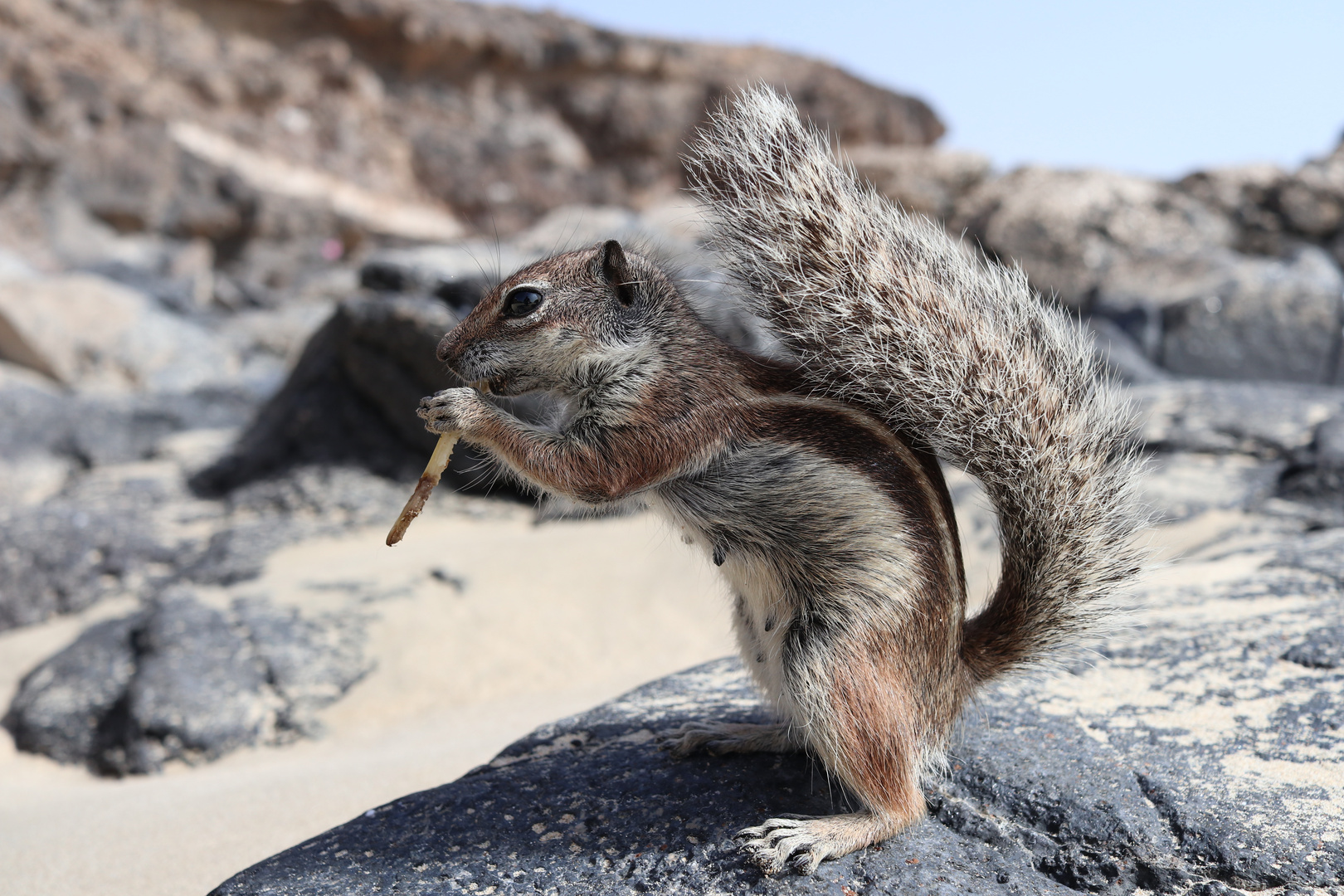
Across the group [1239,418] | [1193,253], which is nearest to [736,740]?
[1239,418]

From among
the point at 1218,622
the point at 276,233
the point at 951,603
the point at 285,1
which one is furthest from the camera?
the point at 285,1

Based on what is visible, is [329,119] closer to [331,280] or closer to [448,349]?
[331,280]

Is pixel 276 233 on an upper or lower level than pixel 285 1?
lower

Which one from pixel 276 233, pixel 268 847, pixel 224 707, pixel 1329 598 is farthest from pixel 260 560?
pixel 276 233

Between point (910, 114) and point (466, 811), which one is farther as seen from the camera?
point (910, 114)

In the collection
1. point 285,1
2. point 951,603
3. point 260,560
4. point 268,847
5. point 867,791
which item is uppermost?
point 285,1

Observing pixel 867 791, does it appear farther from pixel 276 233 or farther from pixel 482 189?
pixel 482 189

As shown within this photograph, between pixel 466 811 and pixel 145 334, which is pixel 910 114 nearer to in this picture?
pixel 145 334

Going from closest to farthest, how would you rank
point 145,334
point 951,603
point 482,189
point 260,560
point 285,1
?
point 951,603 < point 260,560 < point 145,334 < point 285,1 < point 482,189
